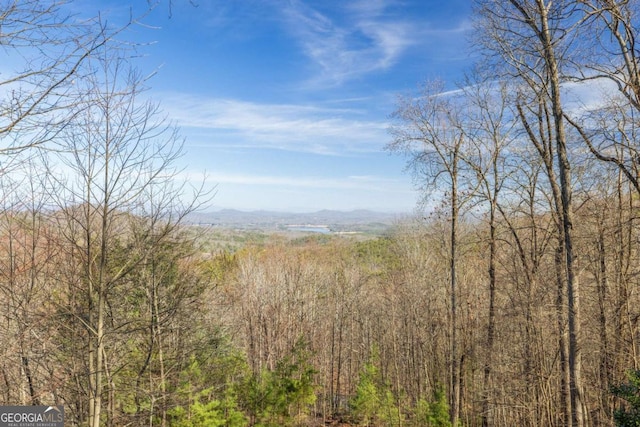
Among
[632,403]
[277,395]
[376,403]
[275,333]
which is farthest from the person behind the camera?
[275,333]

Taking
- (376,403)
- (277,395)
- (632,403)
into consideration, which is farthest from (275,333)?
(632,403)

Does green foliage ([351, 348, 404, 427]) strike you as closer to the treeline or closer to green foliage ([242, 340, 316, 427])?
the treeline

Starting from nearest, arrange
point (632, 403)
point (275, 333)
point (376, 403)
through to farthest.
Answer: point (632, 403), point (376, 403), point (275, 333)

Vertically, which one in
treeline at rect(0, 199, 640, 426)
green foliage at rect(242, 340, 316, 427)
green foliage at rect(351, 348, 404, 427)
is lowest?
green foliage at rect(351, 348, 404, 427)

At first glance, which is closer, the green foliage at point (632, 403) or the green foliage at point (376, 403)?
the green foliage at point (632, 403)

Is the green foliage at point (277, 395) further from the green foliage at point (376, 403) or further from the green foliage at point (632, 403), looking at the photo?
the green foliage at point (632, 403)

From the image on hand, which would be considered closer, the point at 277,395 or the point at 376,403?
the point at 277,395

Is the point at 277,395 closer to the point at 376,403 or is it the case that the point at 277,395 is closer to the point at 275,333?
the point at 376,403

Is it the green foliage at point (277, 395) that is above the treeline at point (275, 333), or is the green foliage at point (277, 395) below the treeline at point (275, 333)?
below

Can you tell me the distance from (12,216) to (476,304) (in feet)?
44.6

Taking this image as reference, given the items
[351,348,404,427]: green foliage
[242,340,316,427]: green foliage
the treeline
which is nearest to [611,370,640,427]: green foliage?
the treeline

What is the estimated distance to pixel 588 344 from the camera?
7.34 metres

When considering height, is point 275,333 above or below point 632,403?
below

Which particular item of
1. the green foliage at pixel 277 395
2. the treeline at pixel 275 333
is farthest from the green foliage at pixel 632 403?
the green foliage at pixel 277 395
